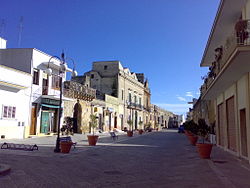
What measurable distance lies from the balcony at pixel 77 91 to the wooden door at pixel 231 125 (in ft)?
54.1

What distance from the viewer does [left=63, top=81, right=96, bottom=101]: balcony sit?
2689cm

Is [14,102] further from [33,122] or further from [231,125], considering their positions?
[231,125]

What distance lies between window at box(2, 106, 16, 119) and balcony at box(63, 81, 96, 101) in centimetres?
727

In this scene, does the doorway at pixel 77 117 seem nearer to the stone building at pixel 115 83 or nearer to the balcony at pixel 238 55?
the stone building at pixel 115 83

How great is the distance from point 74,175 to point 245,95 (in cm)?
746

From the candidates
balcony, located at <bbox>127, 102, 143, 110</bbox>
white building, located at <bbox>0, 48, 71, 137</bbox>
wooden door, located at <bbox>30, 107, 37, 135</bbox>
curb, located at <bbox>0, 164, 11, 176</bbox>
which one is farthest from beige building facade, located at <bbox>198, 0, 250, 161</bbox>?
balcony, located at <bbox>127, 102, 143, 110</bbox>

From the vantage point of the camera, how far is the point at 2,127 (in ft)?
58.9

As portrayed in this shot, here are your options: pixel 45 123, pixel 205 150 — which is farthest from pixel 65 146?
pixel 45 123

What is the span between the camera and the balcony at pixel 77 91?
26891mm

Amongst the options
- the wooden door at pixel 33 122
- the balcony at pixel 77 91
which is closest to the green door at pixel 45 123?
the wooden door at pixel 33 122

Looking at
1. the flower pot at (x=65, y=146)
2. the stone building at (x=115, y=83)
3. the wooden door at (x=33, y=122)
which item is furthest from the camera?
the stone building at (x=115, y=83)

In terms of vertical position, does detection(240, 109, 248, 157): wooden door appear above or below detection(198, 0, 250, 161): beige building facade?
below

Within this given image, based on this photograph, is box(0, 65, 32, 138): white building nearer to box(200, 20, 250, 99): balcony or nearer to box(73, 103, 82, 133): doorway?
box(73, 103, 82, 133): doorway

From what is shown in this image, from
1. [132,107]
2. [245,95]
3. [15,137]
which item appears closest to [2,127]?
[15,137]
